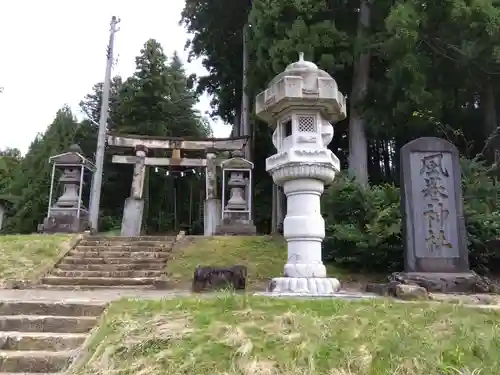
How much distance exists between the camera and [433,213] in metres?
6.89

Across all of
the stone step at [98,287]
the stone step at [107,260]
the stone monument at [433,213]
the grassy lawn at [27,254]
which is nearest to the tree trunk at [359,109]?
the stone monument at [433,213]

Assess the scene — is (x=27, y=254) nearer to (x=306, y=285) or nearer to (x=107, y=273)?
(x=107, y=273)

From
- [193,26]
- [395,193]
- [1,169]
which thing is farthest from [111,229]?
[395,193]

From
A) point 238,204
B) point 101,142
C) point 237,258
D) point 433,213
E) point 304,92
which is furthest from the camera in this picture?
point 101,142

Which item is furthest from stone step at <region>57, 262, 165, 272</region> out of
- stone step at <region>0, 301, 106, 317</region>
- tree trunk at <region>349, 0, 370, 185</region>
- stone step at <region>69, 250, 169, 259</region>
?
tree trunk at <region>349, 0, 370, 185</region>

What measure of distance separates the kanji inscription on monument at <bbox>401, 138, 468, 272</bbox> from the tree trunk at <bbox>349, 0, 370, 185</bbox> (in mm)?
4044

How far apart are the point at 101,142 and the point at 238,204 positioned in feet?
15.8

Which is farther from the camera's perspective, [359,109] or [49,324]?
[359,109]

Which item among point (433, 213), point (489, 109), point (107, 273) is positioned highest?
point (489, 109)

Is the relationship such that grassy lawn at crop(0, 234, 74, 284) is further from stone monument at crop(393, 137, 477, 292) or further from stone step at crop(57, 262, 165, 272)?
stone monument at crop(393, 137, 477, 292)

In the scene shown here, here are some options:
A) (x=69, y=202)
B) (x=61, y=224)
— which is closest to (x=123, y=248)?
(x=61, y=224)

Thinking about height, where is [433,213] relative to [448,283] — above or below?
above

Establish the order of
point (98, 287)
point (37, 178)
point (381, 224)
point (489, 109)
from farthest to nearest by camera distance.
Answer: point (37, 178) → point (489, 109) → point (381, 224) → point (98, 287)

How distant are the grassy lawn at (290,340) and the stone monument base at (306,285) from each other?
1.37 m
